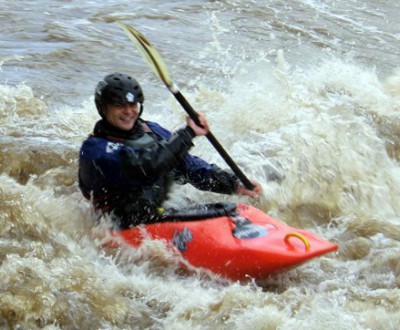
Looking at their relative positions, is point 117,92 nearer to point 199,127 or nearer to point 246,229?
point 199,127

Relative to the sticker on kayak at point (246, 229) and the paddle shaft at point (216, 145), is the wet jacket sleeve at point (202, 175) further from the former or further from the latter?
the sticker on kayak at point (246, 229)

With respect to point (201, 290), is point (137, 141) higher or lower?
higher

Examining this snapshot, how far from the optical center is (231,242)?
4066 millimetres

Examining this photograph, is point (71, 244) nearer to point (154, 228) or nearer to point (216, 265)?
point (154, 228)

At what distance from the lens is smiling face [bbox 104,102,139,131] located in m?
4.17

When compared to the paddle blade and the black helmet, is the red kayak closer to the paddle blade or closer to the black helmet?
the black helmet

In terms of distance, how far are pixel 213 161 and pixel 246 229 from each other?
64.4 inches

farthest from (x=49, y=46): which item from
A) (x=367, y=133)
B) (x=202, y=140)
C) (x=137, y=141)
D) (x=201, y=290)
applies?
(x=201, y=290)

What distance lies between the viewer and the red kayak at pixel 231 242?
401 centimetres

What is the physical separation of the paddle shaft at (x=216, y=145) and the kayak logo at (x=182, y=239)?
53cm

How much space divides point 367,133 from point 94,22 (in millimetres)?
5926

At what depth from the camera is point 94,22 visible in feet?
36.1

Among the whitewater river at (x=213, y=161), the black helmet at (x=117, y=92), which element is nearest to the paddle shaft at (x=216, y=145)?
the black helmet at (x=117, y=92)

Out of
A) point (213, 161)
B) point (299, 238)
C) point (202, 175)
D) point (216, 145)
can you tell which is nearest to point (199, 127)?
point (216, 145)
